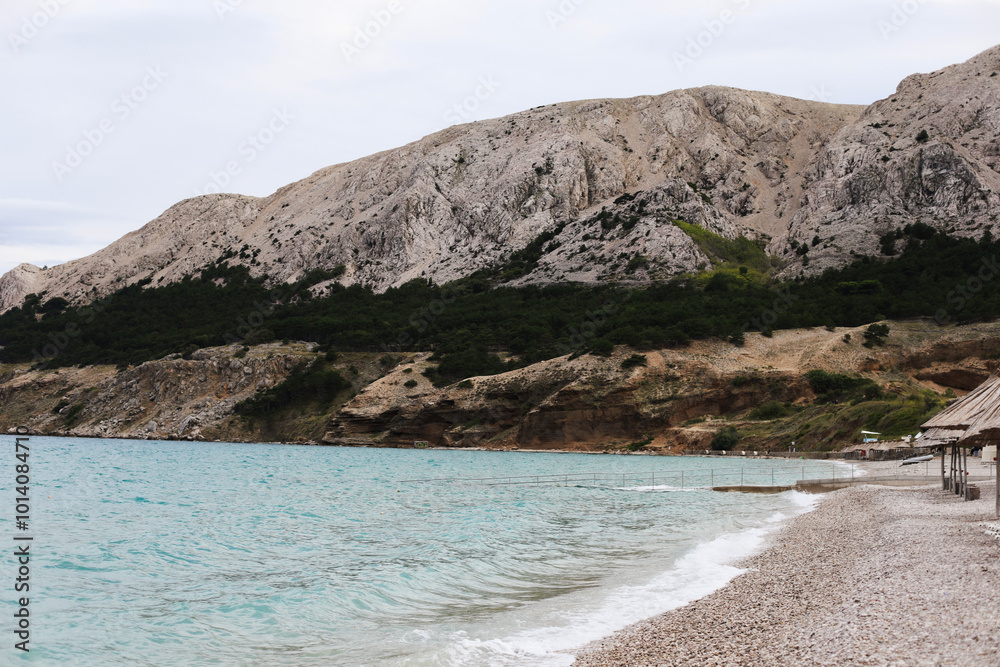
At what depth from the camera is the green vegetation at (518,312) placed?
8356 centimetres

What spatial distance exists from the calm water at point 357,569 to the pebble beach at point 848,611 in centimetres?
86

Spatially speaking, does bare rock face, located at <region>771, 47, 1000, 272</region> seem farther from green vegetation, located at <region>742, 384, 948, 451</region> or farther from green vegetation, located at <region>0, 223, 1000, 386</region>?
green vegetation, located at <region>742, 384, 948, 451</region>

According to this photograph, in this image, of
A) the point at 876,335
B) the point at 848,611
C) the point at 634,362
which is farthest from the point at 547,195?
the point at 848,611

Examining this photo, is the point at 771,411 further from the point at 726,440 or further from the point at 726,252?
the point at 726,252

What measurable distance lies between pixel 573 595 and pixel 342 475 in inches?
1268

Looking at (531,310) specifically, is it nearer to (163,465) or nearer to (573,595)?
(163,465)

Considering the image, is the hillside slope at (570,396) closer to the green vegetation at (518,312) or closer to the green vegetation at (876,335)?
the green vegetation at (876,335)

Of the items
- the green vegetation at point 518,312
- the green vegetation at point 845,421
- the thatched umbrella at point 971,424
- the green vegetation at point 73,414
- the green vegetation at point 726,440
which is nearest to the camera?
the thatched umbrella at point 971,424

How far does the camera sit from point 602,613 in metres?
11.0

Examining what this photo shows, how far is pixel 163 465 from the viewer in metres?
47.7

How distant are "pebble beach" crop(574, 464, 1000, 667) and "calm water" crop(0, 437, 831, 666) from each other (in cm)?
86

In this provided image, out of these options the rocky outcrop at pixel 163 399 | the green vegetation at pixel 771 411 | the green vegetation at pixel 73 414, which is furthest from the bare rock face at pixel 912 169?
the green vegetation at pixel 73 414

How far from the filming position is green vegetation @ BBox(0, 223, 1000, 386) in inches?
3290

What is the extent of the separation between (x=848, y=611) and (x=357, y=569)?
31.0 ft
